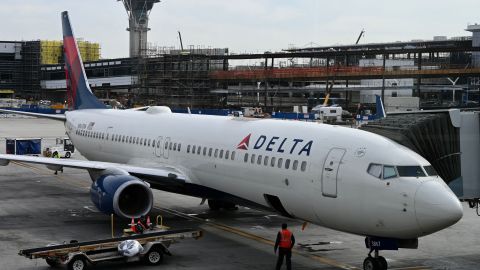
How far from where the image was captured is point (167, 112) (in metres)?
31.6

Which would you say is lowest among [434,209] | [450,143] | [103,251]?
[103,251]

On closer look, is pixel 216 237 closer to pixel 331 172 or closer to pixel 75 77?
pixel 331 172

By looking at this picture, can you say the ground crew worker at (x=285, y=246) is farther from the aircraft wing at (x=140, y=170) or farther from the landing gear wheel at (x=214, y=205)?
the landing gear wheel at (x=214, y=205)

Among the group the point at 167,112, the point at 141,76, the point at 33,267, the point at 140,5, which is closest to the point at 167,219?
the point at 167,112

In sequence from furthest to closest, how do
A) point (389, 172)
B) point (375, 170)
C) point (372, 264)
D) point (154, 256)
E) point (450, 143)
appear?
point (154, 256), point (450, 143), point (372, 264), point (375, 170), point (389, 172)

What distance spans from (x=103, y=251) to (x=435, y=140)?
9987mm

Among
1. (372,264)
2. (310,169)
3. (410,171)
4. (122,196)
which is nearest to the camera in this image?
(410,171)

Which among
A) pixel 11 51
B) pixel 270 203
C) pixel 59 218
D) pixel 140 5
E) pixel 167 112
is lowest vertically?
pixel 59 218

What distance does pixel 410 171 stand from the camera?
1684cm

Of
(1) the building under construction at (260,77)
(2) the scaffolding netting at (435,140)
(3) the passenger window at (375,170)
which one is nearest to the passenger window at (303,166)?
(3) the passenger window at (375,170)

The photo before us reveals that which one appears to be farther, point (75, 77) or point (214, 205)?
point (75, 77)

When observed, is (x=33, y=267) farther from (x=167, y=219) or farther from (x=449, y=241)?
(x=449, y=241)

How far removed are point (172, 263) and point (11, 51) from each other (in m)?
156

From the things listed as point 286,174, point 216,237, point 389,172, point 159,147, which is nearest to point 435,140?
point 389,172
